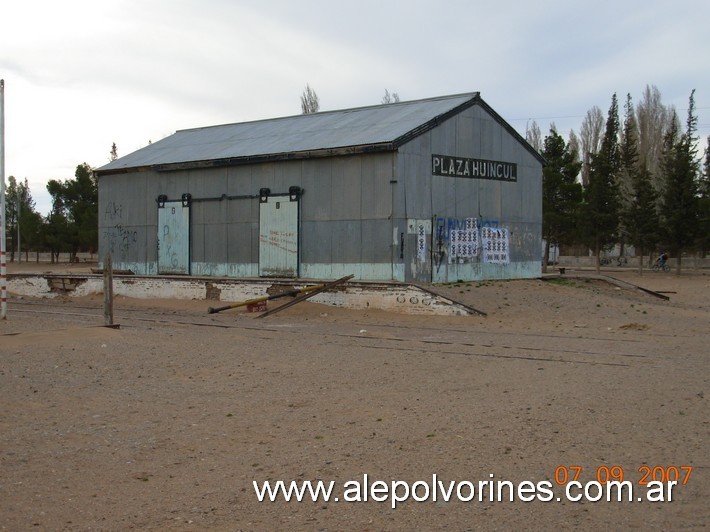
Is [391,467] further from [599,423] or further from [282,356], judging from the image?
[282,356]

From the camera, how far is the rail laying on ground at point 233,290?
70.7ft

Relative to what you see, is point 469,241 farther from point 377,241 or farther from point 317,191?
point 317,191

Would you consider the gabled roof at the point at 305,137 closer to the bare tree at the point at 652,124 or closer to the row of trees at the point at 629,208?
the row of trees at the point at 629,208

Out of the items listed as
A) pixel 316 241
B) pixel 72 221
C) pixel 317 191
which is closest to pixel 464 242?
pixel 316 241

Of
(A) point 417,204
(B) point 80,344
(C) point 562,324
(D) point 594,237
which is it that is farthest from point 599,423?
(D) point 594,237

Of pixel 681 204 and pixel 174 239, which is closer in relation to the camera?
pixel 174 239

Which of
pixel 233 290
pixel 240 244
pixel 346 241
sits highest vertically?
pixel 346 241

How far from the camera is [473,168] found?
27.0 meters

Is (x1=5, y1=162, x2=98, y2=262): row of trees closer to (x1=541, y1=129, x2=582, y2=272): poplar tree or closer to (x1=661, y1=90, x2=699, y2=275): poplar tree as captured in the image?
(x1=541, y1=129, x2=582, y2=272): poplar tree

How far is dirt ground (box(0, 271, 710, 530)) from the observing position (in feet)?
18.3

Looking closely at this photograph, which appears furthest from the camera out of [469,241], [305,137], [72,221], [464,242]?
[72,221]

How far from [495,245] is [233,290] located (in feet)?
31.2

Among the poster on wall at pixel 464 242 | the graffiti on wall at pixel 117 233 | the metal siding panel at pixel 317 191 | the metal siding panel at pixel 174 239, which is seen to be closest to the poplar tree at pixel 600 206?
the poster on wall at pixel 464 242

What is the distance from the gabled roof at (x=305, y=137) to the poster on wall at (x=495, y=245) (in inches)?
154
